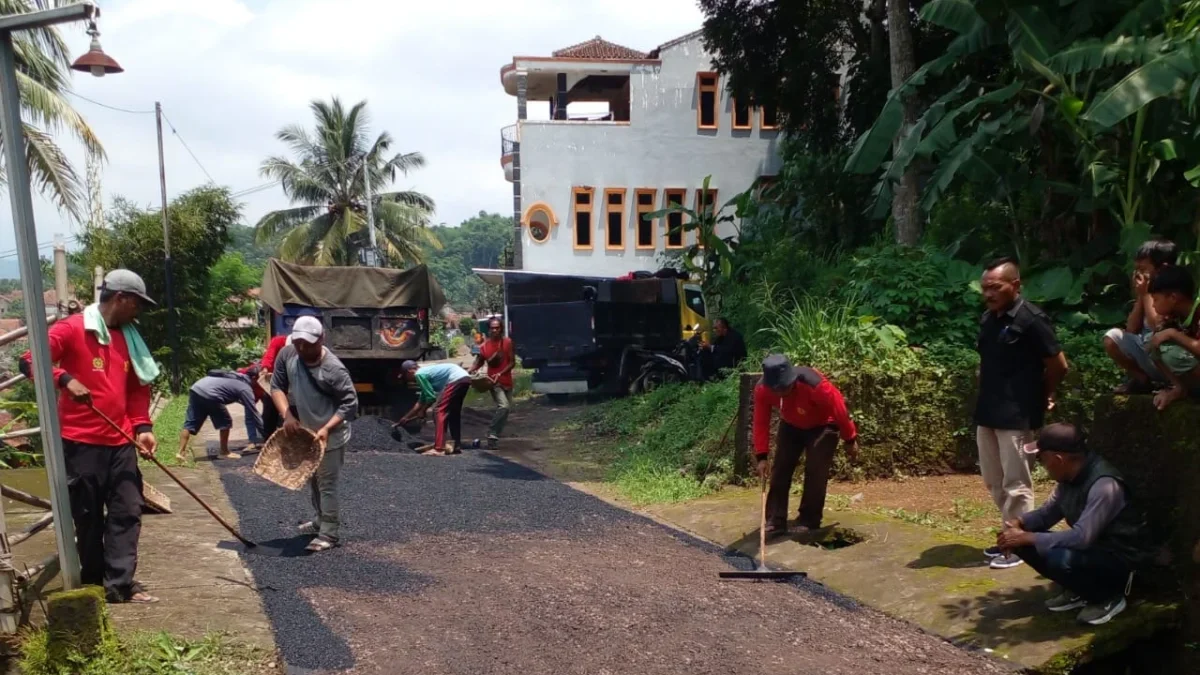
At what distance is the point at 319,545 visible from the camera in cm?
735

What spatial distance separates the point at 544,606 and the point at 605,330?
1262cm

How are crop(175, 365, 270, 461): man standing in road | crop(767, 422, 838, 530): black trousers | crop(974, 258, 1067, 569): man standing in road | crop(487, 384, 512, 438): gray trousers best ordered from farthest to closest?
crop(487, 384, 512, 438): gray trousers, crop(175, 365, 270, 461): man standing in road, crop(767, 422, 838, 530): black trousers, crop(974, 258, 1067, 569): man standing in road

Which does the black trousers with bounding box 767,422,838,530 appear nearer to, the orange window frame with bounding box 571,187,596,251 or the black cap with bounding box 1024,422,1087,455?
the black cap with bounding box 1024,422,1087,455

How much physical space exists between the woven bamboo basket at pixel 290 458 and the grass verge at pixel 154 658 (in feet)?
7.13

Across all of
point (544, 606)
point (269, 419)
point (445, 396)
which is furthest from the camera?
point (445, 396)

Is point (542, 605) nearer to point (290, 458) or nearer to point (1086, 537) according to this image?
point (290, 458)

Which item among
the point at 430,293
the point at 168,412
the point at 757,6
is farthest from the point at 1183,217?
the point at 168,412

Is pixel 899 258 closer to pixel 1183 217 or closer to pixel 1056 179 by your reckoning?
pixel 1056 179

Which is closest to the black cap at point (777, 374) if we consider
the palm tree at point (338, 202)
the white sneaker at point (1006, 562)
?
the white sneaker at point (1006, 562)

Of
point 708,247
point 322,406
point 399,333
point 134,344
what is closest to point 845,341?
point 322,406

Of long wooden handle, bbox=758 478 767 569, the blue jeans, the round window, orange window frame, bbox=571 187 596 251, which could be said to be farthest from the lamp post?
orange window frame, bbox=571 187 596 251

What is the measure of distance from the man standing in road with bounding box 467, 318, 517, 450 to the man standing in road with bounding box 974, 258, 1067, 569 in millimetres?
8831

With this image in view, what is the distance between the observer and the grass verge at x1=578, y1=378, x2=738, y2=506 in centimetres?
1018

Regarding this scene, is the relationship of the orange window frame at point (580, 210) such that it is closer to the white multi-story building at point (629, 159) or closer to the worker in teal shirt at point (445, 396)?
the white multi-story building at point (629, 159)
